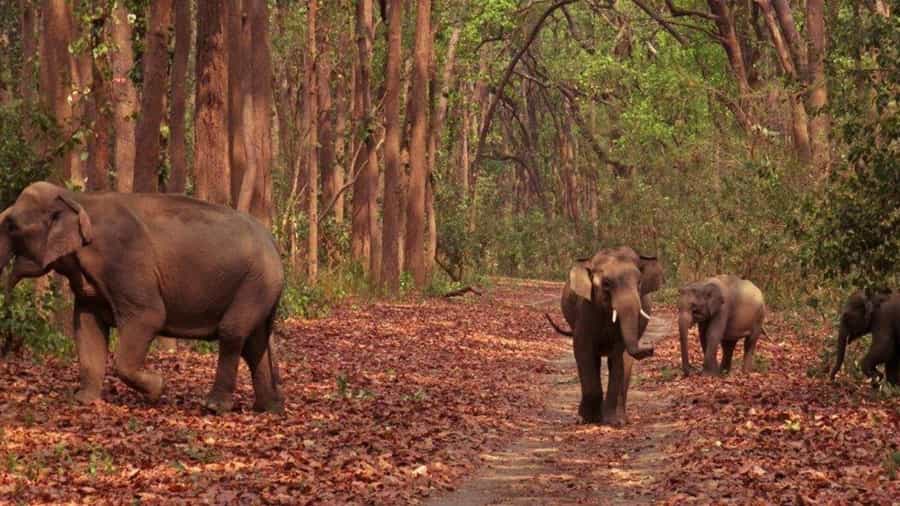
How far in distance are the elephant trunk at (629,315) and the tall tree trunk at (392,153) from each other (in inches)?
866

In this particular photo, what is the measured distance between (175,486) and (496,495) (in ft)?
7.65

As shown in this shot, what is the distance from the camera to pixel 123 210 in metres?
13.8

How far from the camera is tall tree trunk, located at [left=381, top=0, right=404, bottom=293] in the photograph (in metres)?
36.6

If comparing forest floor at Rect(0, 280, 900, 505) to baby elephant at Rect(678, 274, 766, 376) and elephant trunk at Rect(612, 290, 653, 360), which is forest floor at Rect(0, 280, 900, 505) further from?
elephant trunk at Rect(612, 290, 653, 360)

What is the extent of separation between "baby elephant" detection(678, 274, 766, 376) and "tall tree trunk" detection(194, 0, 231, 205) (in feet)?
23.3

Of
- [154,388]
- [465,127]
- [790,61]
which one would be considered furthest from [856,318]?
[465,127]

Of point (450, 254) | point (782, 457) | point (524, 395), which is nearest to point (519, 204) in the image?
point (450, 254)

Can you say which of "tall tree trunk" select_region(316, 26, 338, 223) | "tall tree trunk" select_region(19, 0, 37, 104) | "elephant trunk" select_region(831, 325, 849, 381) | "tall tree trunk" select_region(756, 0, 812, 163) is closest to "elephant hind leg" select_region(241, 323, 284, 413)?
"elephant trunk" select_region(831, 325, 849, 381)

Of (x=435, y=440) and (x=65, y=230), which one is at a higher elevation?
(x=65, y=230)

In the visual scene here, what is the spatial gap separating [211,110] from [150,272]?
8584 mm

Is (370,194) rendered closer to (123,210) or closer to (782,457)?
(123,210)

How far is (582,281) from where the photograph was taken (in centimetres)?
1491

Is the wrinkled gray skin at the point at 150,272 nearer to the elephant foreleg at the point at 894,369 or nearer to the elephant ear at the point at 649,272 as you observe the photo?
the elephant ear at the point at 649,272

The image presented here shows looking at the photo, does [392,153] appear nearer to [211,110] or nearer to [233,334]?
[211,110]
